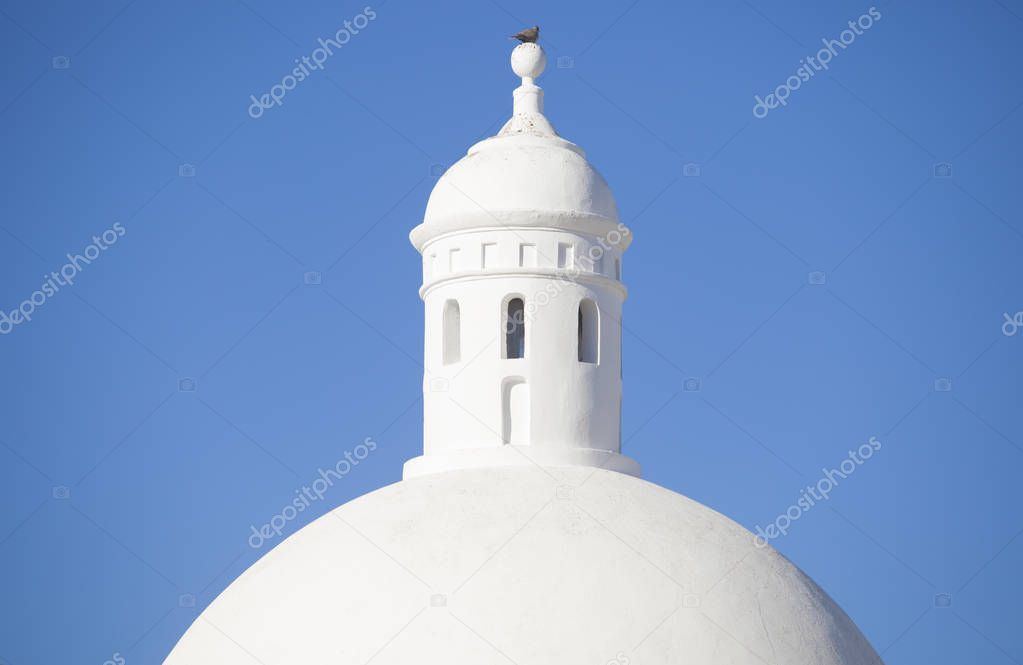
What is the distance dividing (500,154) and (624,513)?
4.52m

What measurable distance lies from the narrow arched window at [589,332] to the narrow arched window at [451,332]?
4.54ft

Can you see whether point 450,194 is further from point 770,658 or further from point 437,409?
point 770,658

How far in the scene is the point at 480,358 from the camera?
19016 millimetres

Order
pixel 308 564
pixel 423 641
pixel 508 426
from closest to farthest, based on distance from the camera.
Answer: pixel 423 641, pixel 308 564, pixel 508 426

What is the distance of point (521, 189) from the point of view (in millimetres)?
18812

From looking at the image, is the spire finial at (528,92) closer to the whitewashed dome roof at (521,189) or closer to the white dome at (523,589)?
the whitewashed dome roof at (521,189)

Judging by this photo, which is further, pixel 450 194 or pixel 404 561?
pixel 450 194

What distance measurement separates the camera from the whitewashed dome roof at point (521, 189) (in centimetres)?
1878

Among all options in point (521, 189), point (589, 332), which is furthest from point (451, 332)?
point (521, 189)

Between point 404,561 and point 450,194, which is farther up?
point 450,194

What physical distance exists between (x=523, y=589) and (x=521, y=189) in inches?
199

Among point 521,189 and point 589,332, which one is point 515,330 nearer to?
point 589,332

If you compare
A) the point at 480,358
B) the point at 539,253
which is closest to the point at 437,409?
the point at 480,358

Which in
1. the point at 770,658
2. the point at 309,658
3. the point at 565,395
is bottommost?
the point at 309,658
